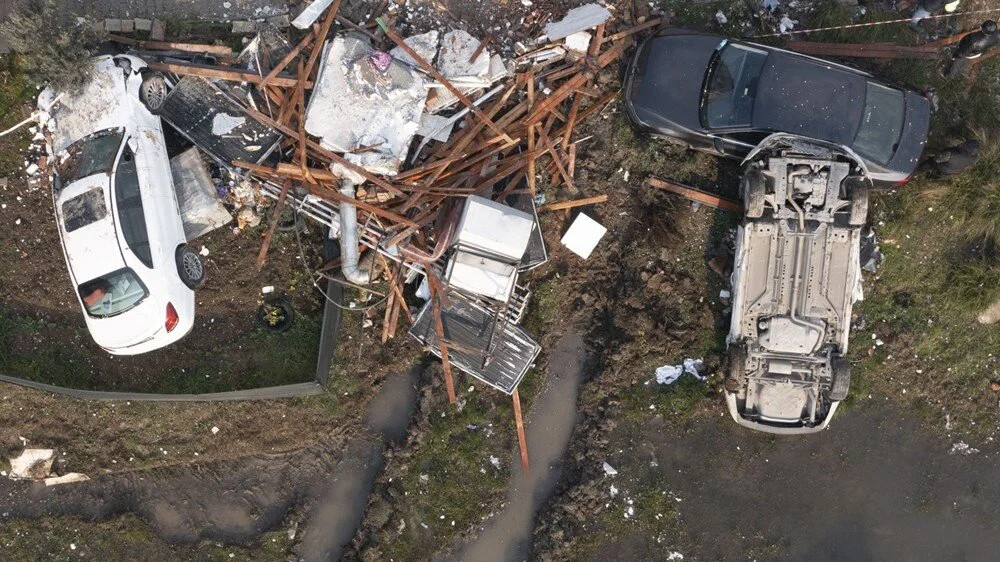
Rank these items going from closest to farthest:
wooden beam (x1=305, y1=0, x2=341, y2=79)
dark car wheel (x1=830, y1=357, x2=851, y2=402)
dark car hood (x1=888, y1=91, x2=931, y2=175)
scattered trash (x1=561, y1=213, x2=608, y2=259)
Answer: dark car wheel (x1=830, y1=357, x2=851, y2=402) < dark car hood (x1=888, y1=91, x2=931, y2=175) < wooden beam (x1=305, y1=0, x2=341, y2=79) < scattered trash (x1=561, y1=213, x2=608, y2=259)

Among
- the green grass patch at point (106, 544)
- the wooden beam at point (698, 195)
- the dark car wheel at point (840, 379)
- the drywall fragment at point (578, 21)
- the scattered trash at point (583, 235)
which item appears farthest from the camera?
the green grass patch at point (106, 544)

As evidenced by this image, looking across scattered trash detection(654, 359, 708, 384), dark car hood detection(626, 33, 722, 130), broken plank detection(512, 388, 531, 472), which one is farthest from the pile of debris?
scattered trash detection(654, 359, 708, 384)

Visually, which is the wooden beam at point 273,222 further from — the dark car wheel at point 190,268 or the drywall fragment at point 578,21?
the drywall fragment at point 578,21

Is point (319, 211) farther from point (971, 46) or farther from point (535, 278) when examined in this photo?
point (971, 46)

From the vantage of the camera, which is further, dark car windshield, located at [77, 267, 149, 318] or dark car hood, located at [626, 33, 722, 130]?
dark car hood, located at [626, 33, 722, 130]

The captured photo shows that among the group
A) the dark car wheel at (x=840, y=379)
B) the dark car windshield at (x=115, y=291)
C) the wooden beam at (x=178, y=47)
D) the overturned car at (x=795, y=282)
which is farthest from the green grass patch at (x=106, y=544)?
the dark car wheel at (x=840, y=379)

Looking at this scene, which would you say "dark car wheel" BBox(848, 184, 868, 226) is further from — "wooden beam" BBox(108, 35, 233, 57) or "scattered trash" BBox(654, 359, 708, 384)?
"wooden beam" BBox(108, 35, 233, 57)
